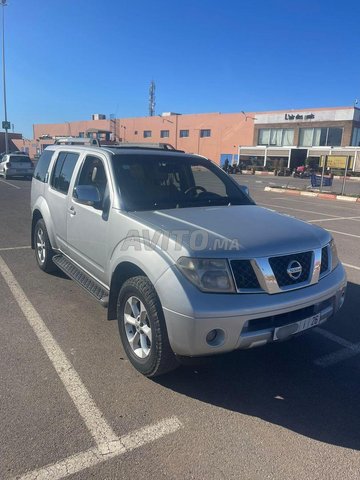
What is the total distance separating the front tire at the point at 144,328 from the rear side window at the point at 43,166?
3.13 m

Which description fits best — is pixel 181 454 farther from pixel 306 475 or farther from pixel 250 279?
pixel 250 279

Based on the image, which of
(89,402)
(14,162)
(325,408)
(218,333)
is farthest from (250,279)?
(14,162)

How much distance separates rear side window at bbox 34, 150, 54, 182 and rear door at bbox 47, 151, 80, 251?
0.39m

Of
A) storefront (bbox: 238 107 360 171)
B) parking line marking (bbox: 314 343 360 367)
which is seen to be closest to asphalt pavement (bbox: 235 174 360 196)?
storefront (bbox: 238 107 360 171)

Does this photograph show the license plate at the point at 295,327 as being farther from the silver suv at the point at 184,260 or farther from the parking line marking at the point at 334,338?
the parking line marking at the point at 334,338

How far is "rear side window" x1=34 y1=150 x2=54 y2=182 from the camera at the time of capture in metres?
5.77

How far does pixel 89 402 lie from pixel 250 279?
150 centimetres

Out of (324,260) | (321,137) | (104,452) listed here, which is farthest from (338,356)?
(321,137)

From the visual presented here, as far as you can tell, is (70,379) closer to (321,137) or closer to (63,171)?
(63,171)

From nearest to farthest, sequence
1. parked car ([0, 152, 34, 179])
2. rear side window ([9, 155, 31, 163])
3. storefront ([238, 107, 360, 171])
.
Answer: parked car ([0, 152, 34, 179]) < rear side window ([9, 155, 31, 163]) < storefront ([238, 107, 360, 171])

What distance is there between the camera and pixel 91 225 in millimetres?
4047

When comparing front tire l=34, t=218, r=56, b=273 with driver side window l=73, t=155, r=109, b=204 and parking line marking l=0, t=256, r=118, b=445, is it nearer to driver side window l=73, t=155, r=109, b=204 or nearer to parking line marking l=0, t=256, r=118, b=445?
parking line marking l=0, t=256, r=118, b=445

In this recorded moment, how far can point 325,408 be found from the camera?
2.94 m

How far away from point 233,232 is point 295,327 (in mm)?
863
